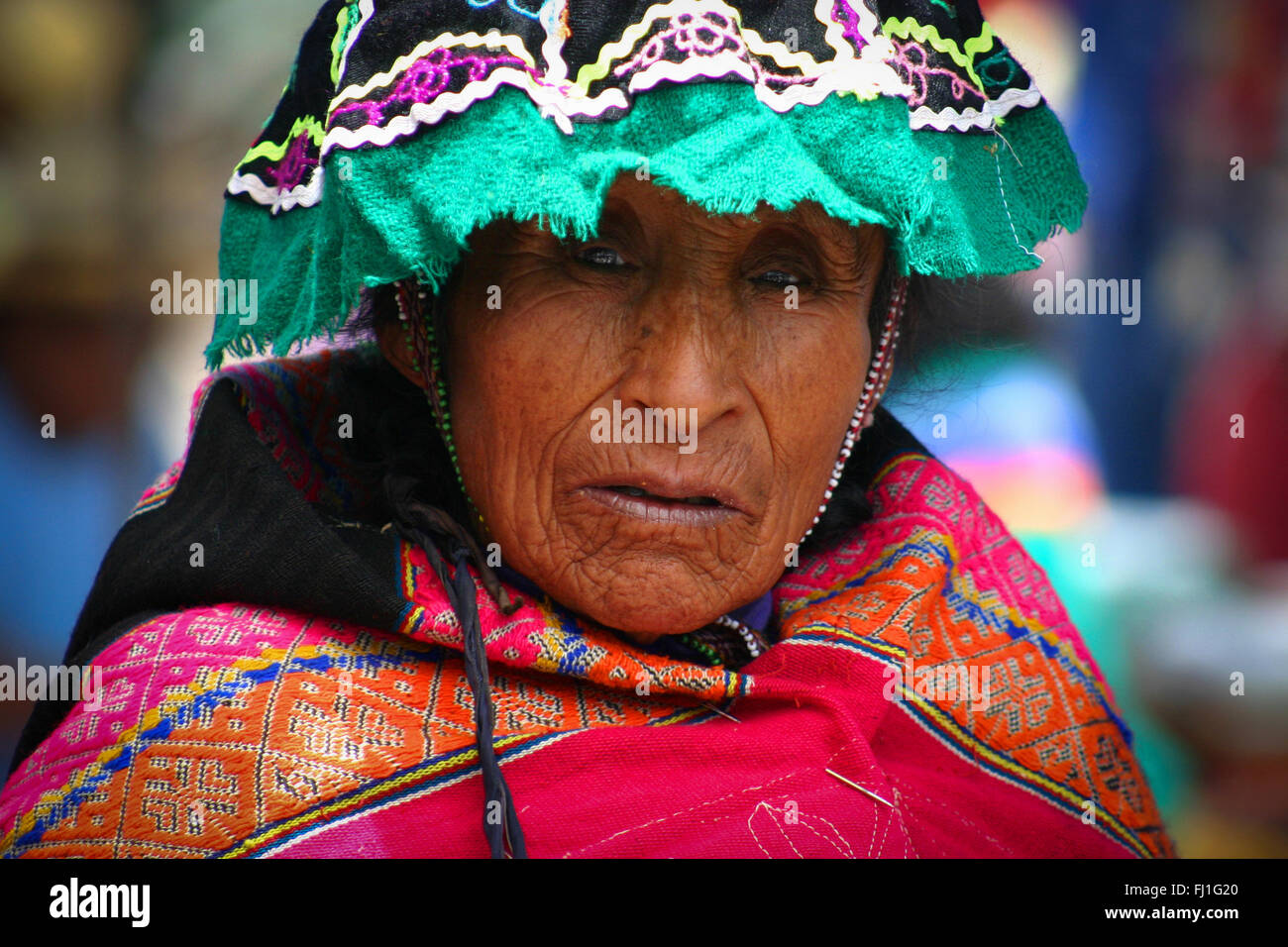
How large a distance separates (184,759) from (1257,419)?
3.76m

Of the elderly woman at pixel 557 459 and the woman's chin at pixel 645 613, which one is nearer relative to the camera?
the elderly woman at pixel 557 459

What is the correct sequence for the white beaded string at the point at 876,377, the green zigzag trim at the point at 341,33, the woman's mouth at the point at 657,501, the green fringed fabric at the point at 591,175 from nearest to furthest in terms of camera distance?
the green fringed fabric at the point at 591,175, the green zigzag trim at the point at 341,33, the woman's mouth at the point at 657,501, the white beaded string at the point at 876,377

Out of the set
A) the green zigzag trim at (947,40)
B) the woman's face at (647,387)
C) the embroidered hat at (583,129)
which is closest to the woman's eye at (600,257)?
the woman's face at (647,387)

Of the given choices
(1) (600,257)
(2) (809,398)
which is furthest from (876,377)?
(1) (600,257)

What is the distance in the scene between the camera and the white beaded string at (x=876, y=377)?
210 centimetres

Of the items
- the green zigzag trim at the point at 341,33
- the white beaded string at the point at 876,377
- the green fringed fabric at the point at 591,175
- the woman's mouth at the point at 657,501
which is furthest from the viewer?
the white beaded string at the point at 876,377

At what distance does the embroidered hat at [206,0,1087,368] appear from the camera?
1.54m

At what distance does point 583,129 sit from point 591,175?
0.07m

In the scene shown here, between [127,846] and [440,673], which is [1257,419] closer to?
[440,673]

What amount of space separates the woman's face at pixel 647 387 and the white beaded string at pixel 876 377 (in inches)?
6.9

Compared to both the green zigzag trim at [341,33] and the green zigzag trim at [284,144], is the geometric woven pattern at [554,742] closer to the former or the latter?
the green zigzag trim at [284,144]

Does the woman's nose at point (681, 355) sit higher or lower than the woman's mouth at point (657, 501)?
higher

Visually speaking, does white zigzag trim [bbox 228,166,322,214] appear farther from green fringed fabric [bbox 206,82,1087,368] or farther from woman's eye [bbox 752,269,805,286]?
woman's eye [bbox 752,269,805,286]

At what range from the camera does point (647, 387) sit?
5.73ft
